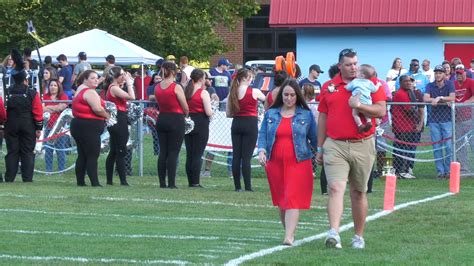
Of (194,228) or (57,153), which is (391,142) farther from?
(194,228)

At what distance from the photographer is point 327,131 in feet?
37.7

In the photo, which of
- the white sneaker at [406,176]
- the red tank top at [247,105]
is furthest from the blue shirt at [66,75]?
the red tank top at [247,105]

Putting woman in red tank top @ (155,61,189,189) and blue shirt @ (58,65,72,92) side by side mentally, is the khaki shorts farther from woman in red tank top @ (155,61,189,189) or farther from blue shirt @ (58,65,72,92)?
blue shirt @ (58,65,72,92)

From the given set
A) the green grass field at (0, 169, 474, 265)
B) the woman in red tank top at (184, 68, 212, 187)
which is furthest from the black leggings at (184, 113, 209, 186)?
the green grass field at (0, 169, 474, 265)

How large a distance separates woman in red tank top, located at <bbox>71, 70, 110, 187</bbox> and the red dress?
620 cm

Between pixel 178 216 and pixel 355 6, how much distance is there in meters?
21.4

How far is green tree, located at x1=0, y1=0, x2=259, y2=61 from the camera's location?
122ft

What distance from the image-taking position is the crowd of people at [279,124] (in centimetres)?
1139

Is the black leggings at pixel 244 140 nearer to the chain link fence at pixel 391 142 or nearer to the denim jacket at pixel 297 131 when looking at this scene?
the chain link fence at pixel 391 142

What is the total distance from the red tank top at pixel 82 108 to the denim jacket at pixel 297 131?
6.03 metres

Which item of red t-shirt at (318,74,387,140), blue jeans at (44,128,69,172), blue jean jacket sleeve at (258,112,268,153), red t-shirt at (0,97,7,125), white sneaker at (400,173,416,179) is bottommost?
white sneaker at (400,173,416,179)

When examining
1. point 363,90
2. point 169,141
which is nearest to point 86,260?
point 363,90

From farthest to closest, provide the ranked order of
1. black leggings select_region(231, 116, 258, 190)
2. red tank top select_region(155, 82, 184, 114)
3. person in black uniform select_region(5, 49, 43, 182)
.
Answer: person in black uniform select_region(5, 49, 43, 182)
red tank top select_region(155, 82, 184, 114)
black leggings select_region(231, 116, 258, 190)

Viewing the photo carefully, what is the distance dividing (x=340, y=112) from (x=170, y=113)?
661cm
